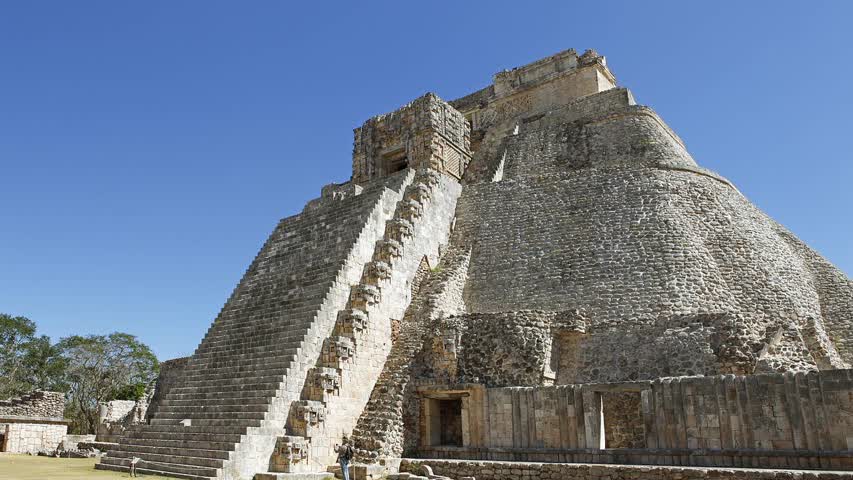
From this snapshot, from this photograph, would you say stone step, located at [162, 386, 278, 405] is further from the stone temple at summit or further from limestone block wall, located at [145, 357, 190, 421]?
limestone block wall, located at [145, 357, 190, 421]

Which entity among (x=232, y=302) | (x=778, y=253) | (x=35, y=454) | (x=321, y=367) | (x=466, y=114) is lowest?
(x=35, y=454)

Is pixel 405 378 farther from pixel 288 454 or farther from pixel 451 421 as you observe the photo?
pixel 288 454

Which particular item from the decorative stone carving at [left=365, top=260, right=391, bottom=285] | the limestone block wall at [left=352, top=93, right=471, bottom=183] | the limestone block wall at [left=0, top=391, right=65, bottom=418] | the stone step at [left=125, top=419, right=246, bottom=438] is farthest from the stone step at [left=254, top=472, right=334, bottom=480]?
the limestone block wall at [left=0, top=391, right=65, bottom=418]

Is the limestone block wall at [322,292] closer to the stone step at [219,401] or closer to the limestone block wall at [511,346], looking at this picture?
the stone step at [219,401]

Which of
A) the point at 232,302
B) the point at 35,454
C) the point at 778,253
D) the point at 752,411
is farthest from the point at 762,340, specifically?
the point at 35,454

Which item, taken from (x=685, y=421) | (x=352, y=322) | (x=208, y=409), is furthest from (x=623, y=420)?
(x=208, y=409)

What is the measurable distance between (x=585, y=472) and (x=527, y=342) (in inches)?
130

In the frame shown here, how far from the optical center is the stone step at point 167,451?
11729 mm

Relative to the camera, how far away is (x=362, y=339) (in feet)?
46.6

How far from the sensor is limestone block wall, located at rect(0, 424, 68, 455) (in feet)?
61.3

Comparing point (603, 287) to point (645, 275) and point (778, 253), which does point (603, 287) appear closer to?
point (645, 275)

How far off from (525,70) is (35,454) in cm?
2415

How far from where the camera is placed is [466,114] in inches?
1244

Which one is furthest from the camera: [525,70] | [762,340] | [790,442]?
[525,70]
